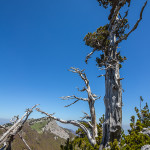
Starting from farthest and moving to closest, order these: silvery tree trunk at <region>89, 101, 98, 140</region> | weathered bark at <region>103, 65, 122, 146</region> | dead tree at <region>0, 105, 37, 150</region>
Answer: silvery tree trunk at <region>89, 101, 98, 140</region> < weathered bark at <region>103, 65, 122, 146</region> < dead tree at <region>0, 105, 37, 150</region>

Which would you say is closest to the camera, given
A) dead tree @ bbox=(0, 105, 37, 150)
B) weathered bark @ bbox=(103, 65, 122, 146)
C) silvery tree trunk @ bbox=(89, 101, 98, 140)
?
dead tree @ bbox=(0, 105, 37, 150)

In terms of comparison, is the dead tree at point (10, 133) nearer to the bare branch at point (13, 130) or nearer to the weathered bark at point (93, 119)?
the bare branch at point (13, 130)

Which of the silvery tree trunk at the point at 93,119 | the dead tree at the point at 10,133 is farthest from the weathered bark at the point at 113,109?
the dead tree at the point at 10,133

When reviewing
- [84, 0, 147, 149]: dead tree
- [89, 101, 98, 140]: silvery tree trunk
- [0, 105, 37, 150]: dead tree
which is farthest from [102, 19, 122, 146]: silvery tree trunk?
[0, 105, 37, 150]: dead tree

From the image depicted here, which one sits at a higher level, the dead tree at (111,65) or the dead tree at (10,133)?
the dead tree at (111,65)

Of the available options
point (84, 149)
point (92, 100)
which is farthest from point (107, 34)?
point (84, 149)

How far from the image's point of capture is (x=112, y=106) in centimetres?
704

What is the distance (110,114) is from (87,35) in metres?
6.37

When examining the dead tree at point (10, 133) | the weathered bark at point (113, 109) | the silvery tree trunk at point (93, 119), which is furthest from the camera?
the silvery tree trunk at point (93, 119)

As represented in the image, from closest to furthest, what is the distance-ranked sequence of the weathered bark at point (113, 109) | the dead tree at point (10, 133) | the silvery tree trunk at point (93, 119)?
the dead tree at point (10, 133) < the weathered bark at point (113, 109) < the silvery tree trunk at point (93, 119)

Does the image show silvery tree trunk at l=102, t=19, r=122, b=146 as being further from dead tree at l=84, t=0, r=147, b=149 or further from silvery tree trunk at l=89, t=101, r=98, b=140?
silvery tree trunk at l=89, t=101, r=98, b=140

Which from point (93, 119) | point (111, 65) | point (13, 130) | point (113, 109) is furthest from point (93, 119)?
point (13, 130)

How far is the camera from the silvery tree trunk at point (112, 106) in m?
6.54

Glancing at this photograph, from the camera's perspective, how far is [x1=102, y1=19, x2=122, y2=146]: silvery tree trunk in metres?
6.54
